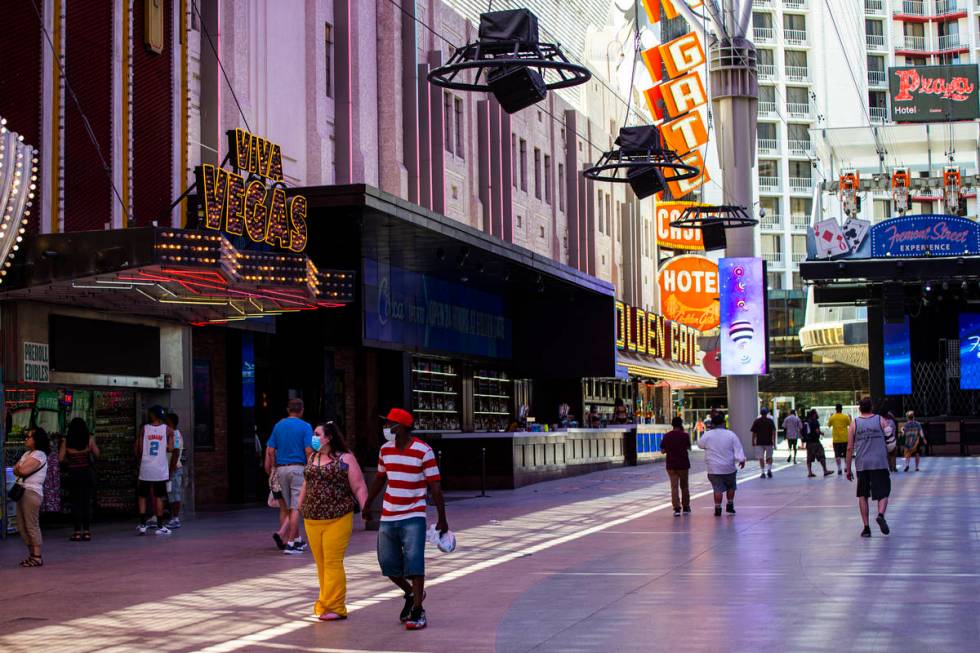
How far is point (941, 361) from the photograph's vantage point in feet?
168

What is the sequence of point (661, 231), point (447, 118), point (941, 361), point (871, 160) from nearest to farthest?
point (447, 118)
point (941, 361)
point (661, 231)
point (871, 160)

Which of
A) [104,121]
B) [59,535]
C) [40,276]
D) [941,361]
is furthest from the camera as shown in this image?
[941,361]

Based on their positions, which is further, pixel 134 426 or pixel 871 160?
pixel 871 160

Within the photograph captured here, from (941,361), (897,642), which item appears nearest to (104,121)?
(897,642)

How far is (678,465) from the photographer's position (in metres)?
22.8

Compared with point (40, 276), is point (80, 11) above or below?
above

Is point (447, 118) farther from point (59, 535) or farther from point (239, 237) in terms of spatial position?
point (59, 535)

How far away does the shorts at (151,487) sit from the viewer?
20.3 metres

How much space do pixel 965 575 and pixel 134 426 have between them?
47.7ft

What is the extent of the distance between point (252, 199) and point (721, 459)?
872 cm

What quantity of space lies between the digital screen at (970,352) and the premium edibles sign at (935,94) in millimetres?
28492

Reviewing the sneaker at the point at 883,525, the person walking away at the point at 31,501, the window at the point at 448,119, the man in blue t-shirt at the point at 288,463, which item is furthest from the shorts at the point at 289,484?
the window at the point at 448,119

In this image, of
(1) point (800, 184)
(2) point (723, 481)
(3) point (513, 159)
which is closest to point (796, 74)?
(1) point (800, 184)

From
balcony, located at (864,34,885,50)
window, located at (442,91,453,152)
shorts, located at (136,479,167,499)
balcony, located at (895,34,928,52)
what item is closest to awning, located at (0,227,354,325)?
shorts, located at (136,479,167,499)
